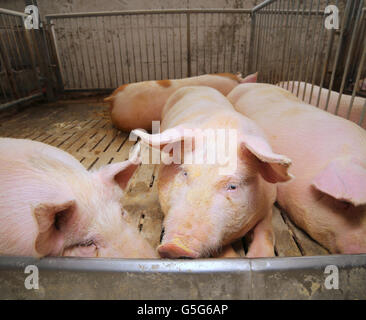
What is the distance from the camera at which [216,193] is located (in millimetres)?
1116

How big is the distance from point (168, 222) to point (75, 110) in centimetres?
418

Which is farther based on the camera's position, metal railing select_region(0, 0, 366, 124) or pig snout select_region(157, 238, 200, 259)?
metal railing select_region(0, 0, 366, 124)

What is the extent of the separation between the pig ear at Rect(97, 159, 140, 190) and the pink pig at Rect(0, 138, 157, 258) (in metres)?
0.06

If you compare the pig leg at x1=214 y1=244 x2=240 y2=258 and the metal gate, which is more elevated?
the metal gate

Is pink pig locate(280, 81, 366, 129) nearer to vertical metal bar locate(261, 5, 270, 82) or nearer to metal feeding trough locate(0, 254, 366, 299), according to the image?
vertical metal bar locate(261, 5, 270, 82)

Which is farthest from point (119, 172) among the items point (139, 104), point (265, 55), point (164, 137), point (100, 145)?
point (265, 55)

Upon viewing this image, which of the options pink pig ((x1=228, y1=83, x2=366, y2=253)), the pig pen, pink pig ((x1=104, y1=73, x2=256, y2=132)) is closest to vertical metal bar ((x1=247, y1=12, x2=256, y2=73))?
the pig pen

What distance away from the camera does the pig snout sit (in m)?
0.97

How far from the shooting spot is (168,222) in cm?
110

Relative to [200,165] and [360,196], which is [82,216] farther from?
[360,196]

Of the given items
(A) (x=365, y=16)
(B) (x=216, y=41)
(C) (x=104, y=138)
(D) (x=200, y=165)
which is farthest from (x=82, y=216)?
(B) (x=216, y=41)
